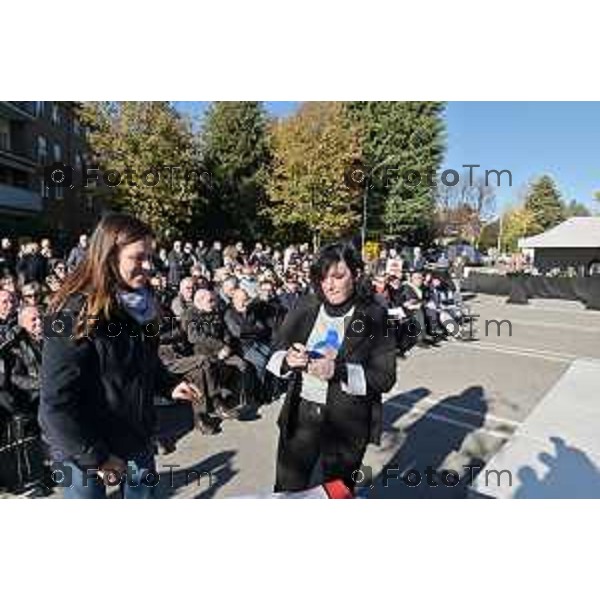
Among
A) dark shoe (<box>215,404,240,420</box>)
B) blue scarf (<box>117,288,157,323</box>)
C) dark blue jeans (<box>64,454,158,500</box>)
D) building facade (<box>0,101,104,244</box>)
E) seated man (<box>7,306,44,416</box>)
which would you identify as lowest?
dark shoe (<box>215,404,240,420</box>)

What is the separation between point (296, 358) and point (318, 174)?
3.31 meters

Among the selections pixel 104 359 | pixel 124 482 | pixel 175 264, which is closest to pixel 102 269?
pixel 104 359

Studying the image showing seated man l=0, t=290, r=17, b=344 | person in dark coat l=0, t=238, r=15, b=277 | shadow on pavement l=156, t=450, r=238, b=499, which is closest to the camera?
shadow on pavement l=156, t=450, r=238, b=499

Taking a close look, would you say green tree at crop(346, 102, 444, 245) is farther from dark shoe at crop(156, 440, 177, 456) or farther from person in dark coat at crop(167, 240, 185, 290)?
dark shoe at crop(156, 440, 177, 456)

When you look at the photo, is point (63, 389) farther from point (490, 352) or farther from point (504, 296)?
point (504, 296)

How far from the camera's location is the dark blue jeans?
285 centimetres

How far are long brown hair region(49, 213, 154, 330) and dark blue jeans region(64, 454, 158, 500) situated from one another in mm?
788

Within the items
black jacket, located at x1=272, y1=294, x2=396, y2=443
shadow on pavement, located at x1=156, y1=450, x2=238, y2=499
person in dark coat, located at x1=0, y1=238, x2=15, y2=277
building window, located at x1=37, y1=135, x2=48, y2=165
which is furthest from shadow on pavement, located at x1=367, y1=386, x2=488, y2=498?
building window, located at x1=37, y1=135, x2=48, y2=165

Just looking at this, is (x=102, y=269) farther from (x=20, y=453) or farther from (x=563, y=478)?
(x=563, y=478)

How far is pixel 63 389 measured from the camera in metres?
2.34

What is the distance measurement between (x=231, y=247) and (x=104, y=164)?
271 cm

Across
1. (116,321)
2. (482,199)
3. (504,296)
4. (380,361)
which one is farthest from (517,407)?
(504,296)

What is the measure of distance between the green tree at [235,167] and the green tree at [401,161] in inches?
40.6

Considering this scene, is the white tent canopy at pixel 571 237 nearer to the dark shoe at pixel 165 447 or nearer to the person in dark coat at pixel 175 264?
the person in dark coat at pixel 175 264
